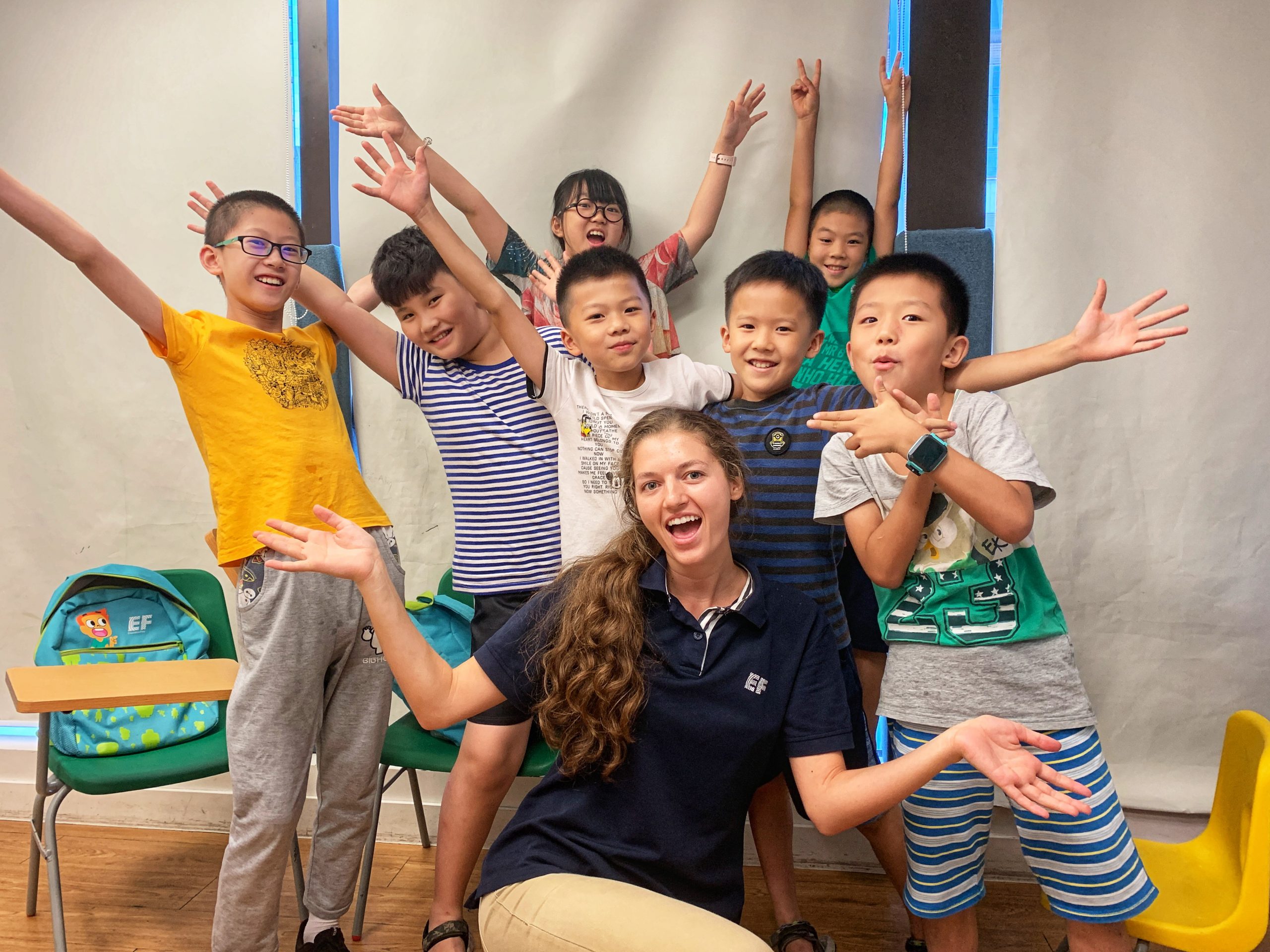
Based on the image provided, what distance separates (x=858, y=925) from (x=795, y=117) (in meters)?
2.10

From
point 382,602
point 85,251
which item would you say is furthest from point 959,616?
point 85,251

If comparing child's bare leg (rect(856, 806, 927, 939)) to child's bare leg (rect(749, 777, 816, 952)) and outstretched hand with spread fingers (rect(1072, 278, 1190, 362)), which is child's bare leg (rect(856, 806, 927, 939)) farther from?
outstretched hand with spread fingers (rect(1072, 278, 1190, 362))

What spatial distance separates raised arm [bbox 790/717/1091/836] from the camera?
3.86 feet

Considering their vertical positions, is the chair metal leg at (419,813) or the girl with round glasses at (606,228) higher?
the girl with round glasses at (606,228)

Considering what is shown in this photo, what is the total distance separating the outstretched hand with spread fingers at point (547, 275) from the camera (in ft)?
7.71

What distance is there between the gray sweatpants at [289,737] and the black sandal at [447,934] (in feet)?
0.76

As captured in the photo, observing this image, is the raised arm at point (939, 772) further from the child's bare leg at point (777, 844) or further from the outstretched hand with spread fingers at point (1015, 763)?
the child's bare leg at point (777, 844)

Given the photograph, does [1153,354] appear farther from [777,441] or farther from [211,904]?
[211,904]

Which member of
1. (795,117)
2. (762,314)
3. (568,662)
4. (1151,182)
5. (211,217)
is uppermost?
(795,117)

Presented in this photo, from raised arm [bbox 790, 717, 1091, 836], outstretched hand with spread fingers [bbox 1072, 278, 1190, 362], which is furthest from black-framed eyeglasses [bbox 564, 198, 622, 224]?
raised arm [bbox 790, 717, 1091, 836]

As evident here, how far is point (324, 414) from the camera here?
2104mm

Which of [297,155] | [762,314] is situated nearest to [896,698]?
[762,314]

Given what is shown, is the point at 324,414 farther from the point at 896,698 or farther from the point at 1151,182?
the point at 1151,182

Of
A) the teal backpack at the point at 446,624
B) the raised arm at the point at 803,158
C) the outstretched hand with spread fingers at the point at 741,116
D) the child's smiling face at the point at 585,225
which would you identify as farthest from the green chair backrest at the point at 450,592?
the outstretched hand with spread fingers at the point at 741,116
